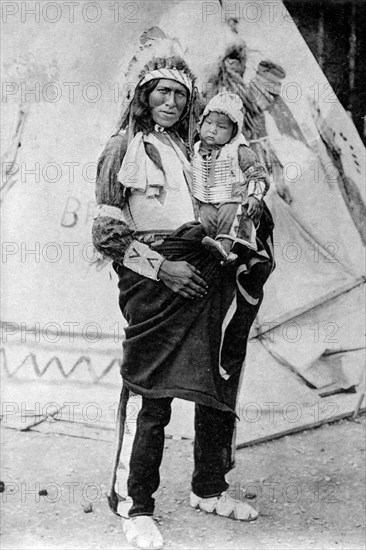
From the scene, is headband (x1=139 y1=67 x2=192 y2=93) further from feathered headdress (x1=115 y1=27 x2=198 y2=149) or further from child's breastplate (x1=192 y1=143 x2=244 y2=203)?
child's breastplate (x1=192 y1=143 x2=244 y2=203)

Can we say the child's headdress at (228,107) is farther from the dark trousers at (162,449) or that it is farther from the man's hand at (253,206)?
the dark trousers at (162,449)

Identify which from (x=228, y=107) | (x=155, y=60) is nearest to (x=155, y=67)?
(x=155, y=60)

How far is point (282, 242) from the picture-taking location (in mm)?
3555

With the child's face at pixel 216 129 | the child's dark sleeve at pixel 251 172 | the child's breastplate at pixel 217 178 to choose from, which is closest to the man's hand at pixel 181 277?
the child's breastplate at pixel 217 178

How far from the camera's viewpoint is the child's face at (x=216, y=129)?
11.1ft

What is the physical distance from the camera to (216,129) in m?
3.40

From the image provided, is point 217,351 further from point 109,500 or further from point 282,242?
point 109,500

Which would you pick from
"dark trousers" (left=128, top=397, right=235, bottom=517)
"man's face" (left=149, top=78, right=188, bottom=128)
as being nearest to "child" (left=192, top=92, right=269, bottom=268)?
"man's face" (left=149, top=78, right=188, bottom=128)

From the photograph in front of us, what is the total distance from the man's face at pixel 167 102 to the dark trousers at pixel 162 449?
116 centimetres

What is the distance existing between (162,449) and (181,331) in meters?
0.51

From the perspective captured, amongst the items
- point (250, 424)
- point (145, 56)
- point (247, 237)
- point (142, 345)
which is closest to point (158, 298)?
point (142, 345)

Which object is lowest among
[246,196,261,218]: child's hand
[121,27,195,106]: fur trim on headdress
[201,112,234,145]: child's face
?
[246,196,261,218]: child's hand

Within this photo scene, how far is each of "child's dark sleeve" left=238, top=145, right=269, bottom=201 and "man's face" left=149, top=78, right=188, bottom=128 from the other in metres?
0.30

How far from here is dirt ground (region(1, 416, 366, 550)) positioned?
3.46 metres
